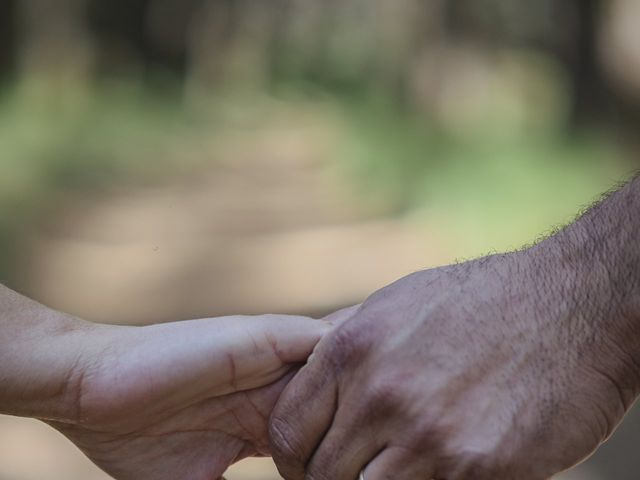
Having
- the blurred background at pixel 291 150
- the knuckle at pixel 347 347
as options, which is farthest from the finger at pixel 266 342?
the blurred background at pixel 291 150

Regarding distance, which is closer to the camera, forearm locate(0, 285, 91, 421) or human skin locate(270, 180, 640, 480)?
human skin locate(270, 180, 640, 480)

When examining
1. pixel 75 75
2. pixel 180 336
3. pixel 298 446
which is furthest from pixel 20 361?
pixel 75 75

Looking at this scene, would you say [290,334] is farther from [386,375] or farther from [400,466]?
[400,466]

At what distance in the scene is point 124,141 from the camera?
976cm

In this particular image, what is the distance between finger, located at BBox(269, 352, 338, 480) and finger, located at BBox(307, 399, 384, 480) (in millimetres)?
38

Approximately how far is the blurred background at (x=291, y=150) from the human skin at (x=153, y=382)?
196 cm

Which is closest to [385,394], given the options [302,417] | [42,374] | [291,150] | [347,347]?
[347,347]

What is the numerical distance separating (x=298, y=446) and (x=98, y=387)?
1.48 ft

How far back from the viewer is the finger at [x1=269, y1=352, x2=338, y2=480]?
2.36 m

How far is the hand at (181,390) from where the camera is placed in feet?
7.95

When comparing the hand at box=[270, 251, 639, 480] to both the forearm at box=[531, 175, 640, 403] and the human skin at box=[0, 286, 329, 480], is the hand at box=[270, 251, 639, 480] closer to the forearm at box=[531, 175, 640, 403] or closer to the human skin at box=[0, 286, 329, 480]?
the forearm at box=[531, 175, 640, 403]

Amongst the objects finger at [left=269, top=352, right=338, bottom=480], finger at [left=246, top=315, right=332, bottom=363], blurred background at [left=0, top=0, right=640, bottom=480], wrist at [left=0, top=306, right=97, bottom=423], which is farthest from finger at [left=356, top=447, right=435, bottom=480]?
blurred background at [left=0, top=0, right=640, bottom=480]

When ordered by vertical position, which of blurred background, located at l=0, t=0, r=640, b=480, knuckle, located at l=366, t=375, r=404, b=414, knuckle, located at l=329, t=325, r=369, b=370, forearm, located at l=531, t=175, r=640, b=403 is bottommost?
blurred background, located at l=0, t=0, r=640, b=480

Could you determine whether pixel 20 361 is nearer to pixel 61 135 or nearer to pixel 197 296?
pixel 197 296
